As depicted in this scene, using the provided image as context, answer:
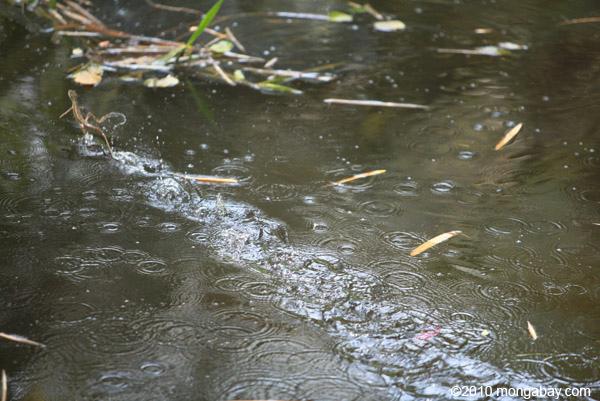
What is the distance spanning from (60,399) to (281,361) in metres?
0.57

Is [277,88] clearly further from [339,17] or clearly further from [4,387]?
[4,387]

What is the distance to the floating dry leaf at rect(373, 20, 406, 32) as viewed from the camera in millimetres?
4603

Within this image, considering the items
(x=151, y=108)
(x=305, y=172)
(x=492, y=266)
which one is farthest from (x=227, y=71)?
(x=492, y=266)

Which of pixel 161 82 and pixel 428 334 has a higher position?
pixel 161 82

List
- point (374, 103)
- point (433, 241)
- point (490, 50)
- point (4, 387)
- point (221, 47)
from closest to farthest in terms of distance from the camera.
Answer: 1. point (4, 387)
2. point (433, 241)
3. point (374, 103)
4. point (221, 47)
5. point (490, 50)

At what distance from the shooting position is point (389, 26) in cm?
462

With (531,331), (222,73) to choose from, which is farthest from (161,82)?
(531,331)

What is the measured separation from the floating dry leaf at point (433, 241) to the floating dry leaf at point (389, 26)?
236 cm

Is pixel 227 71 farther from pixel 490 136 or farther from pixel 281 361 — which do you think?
pixel 281 361

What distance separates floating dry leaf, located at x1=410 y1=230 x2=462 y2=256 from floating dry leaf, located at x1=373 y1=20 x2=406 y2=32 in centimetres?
236

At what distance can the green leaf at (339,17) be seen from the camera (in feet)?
15.7

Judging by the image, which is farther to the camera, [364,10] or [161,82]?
[364,10]

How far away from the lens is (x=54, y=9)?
4621 millimetres

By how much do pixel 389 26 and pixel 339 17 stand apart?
0.37 meters
